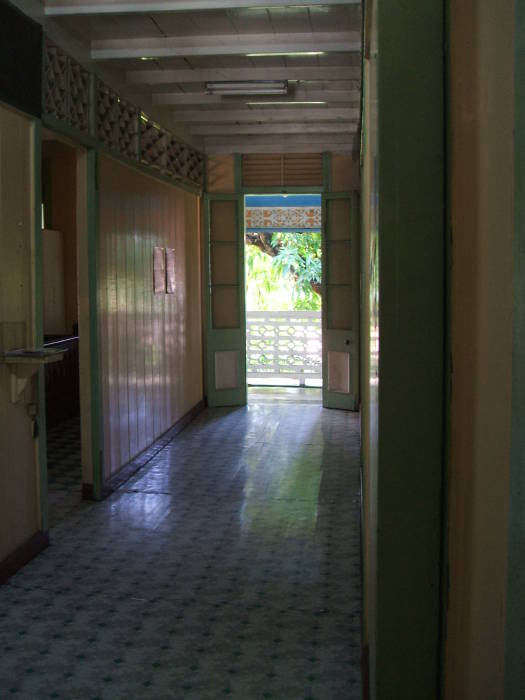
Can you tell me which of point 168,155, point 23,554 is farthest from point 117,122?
point 23,554

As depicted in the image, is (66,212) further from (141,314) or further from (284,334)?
(284,334)

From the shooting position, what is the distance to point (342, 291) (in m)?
8.12

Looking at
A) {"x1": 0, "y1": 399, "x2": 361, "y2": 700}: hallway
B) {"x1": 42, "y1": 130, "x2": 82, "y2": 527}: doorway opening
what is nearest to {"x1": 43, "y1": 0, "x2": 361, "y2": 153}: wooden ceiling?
{"x1": 42, "y1": 130, "x2": 82, "y2": 527}: doorway opening

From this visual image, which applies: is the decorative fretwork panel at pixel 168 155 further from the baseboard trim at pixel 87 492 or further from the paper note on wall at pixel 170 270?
the baseboard trim at pixel 87 492

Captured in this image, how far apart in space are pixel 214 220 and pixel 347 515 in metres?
4.59

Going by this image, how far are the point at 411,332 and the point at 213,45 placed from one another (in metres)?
4.40

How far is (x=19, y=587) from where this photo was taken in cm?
355

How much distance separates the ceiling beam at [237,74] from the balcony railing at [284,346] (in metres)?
5.40

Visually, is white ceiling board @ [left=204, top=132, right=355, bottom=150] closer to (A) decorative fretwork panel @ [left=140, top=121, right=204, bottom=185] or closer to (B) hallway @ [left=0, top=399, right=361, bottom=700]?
(A) decorative fretwork panel @ [left=140, top=121, right=204, bottom=185]

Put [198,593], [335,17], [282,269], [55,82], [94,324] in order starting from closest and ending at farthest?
[198,593], [55,82], [335,17], [94,324], [282,269]

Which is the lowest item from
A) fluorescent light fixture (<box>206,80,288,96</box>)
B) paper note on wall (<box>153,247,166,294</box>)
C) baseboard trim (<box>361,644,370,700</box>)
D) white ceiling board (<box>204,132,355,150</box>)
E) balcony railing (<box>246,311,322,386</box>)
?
baseboard trim (<box>361,644,370,700</box>)

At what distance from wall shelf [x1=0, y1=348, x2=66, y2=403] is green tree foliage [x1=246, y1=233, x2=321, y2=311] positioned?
→ 12.0m

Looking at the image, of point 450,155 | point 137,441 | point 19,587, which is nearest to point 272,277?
point 137,441

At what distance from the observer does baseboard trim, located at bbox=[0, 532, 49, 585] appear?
142 inches
